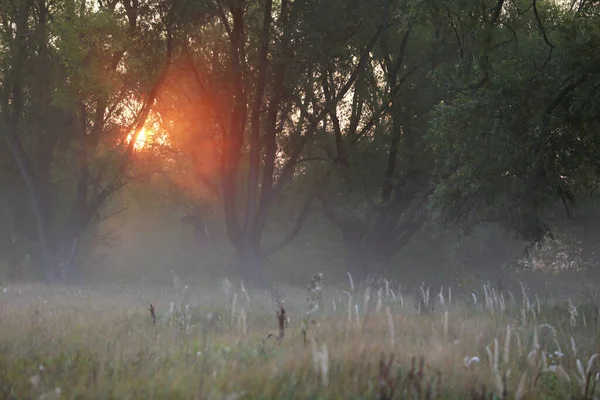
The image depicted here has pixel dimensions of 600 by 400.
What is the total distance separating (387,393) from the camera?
4875mm

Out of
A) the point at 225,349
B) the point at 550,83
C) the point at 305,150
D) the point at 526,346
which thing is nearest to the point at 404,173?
the point at 305,150

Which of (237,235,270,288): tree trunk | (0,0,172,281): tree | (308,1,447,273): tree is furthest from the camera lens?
(308,1,447,273): tree

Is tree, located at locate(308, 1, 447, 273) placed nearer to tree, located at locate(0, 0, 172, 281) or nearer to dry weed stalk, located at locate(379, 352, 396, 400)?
tree, located at locate(0, 0, 172, 281)

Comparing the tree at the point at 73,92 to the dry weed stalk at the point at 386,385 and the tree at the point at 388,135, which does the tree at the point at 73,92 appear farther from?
the dry weed stalk at the point at 386,385

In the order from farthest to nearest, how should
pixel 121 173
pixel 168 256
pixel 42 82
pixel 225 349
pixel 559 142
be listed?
pixel 168 256 < pixel 121 173 < pixel 42 82 < pixel 559 142 < pixel 225 349

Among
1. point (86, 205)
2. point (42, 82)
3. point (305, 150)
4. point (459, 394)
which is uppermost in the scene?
point (42, 82)

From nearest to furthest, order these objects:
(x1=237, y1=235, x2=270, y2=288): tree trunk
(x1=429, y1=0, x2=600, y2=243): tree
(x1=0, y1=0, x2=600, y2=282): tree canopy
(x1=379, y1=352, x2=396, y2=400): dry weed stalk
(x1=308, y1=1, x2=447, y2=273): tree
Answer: (x1=379, y1=352, x2=396, y2=400): dry weed stalk, (x1=429, y1=0, x2=600, y2=243): tree, (x1=0, y1=0, x2=600, y2=282): tree canopy, (x1=237, y1=235, x2=270, y2=288): tree trunk, (x1=308, y1=1, x2=447, y2=273): tree

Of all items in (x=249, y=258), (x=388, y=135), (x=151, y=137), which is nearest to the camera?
(x=249, y=258)

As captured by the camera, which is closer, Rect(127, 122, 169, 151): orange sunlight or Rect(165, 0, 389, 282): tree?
Rect(165, 0, 389, 282): tree

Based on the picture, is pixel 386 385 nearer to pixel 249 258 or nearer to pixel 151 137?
pixel 249 258

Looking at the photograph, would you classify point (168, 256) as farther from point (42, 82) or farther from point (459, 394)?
point (459, 394)

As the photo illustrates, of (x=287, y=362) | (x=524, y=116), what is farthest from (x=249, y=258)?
(x=287, y=362)

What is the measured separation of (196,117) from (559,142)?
660 inches


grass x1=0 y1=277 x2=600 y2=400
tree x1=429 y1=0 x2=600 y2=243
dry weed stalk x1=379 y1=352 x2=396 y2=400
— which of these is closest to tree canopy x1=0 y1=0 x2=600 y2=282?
tree x1=429 y1=0 x2=600 y2=243
